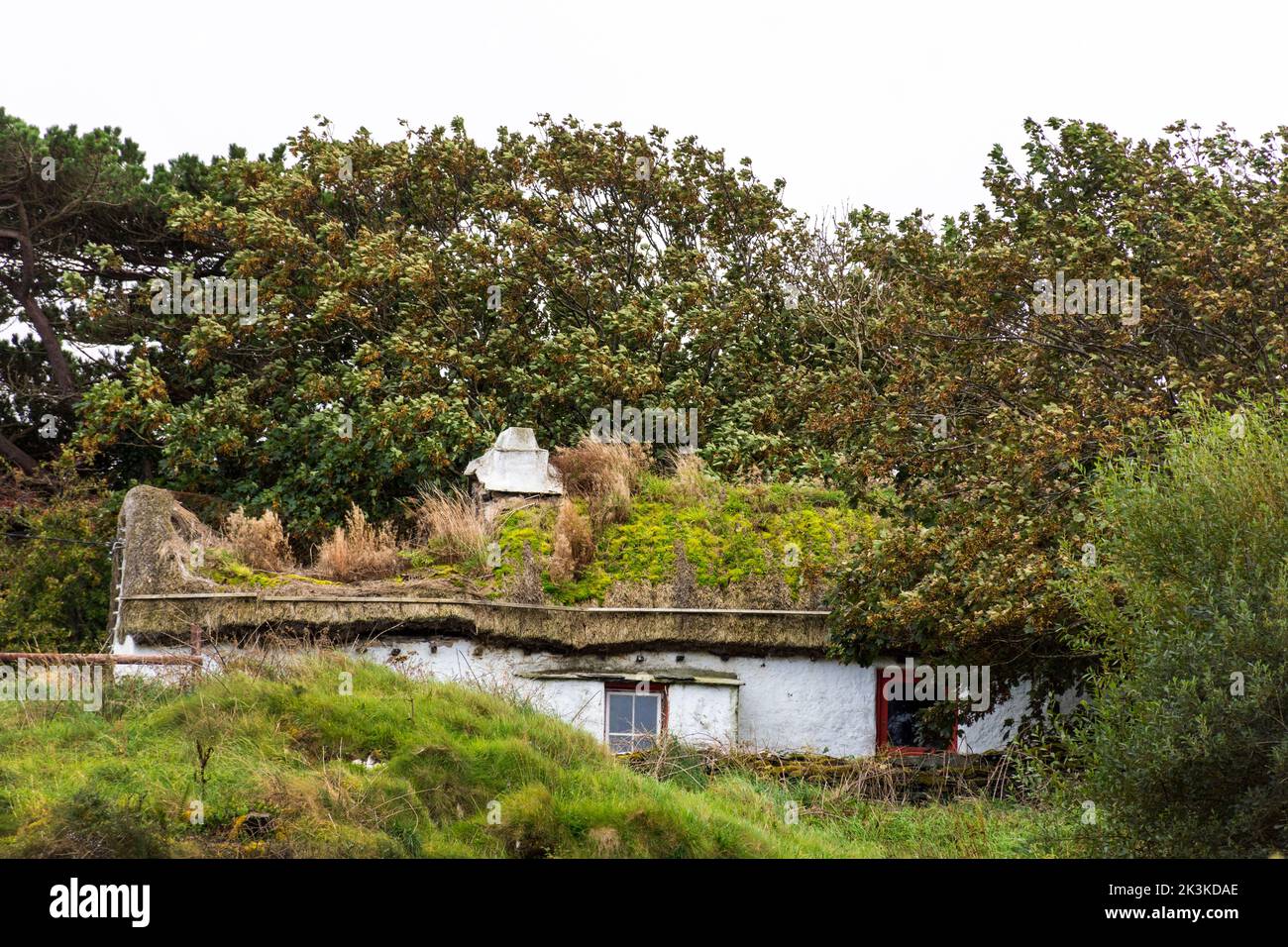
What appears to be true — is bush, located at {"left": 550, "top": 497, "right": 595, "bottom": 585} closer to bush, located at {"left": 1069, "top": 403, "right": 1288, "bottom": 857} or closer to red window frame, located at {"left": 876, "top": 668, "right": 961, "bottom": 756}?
red window frame, located at {"left": 876, "top": 668, "right": 961, "bottom": 756}

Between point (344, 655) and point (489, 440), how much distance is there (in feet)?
30.0

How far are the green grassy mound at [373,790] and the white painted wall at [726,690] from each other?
2171mm

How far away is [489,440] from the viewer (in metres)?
23.9

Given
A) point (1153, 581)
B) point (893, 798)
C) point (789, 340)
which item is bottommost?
point (893, 798)

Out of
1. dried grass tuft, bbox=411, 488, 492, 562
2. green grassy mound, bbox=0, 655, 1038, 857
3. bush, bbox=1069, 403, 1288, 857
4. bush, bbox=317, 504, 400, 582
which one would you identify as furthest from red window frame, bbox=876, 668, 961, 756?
bush, bbox=317, 504, 400, 582

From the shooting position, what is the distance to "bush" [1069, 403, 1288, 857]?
10.5m

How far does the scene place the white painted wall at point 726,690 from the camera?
1695cm

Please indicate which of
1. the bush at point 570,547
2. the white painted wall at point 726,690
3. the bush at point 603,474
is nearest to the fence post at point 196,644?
the white painted wall at point 726,690

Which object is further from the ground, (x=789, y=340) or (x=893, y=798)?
(x=789, y=340)

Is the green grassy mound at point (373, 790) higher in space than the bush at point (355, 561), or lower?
lower

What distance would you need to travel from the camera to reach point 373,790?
11766 millimetres

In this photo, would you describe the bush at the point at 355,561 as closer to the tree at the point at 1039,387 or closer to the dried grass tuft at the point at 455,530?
the dried grass tuft at the point at 455,530
